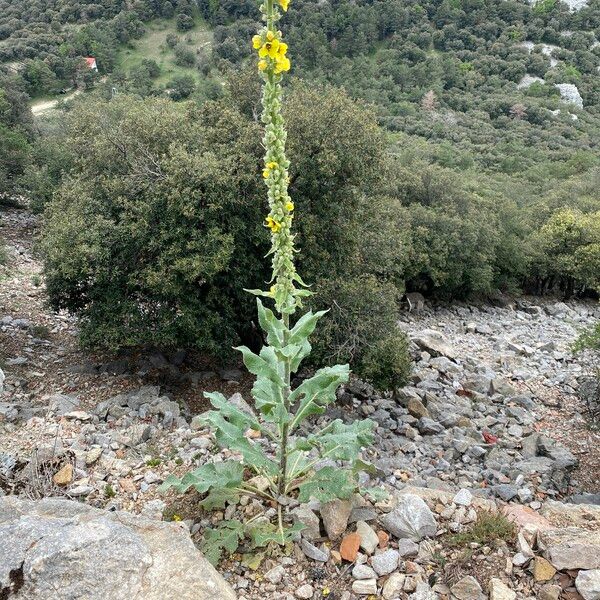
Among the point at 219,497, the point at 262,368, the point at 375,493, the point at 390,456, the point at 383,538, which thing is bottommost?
the point at 390,456

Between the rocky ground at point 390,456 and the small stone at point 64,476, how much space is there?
19 mm

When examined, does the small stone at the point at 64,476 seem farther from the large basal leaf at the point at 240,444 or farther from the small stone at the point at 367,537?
the small stone at the point at 367,537

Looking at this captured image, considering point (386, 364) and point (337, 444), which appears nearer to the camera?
point (337, 444)

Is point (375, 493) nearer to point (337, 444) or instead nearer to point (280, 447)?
point (337, 444)

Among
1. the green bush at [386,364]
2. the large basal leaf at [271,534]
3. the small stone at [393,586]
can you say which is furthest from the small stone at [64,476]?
the green bush at [386,364]

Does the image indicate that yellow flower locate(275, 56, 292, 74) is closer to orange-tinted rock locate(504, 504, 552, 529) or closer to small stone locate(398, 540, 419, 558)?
small stone locate(398, 540, 419, 558)

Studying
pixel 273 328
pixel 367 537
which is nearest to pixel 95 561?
pixel 273 328

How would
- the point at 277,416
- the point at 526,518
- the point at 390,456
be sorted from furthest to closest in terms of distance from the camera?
the point at 390,456 < the point at 526,518 < the point at 277,416

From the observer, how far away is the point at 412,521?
5.70 metres

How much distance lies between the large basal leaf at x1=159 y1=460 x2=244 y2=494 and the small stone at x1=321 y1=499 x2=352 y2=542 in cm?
106

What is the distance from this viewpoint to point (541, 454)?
13141 millimetres

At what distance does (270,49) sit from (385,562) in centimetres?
523

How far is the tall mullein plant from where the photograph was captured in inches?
187

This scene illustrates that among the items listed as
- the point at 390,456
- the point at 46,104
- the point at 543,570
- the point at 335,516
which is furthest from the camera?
the point at 46,104
